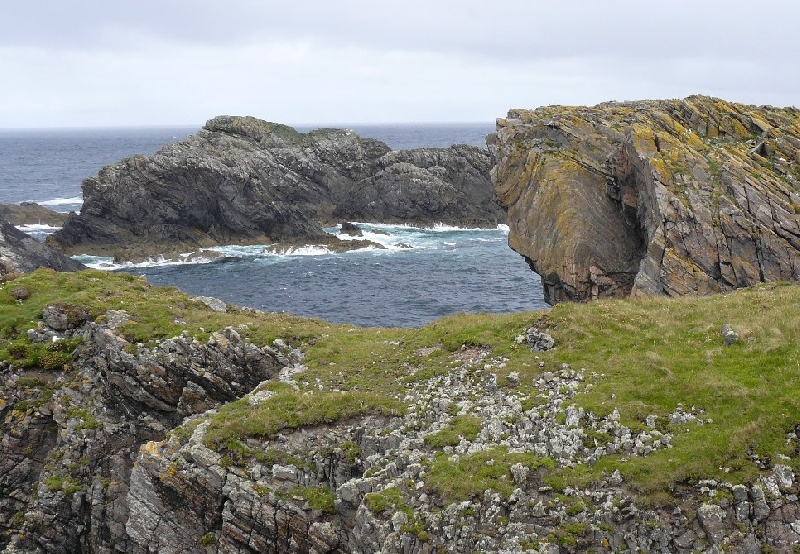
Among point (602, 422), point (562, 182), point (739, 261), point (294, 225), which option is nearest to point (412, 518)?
point (602, 422)

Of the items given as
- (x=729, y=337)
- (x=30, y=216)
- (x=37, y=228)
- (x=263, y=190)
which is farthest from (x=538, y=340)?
(x=30, y=216)

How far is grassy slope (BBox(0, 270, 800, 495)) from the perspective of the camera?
56.7 feet

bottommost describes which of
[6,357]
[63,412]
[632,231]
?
[63,412]

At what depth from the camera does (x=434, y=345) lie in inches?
1106

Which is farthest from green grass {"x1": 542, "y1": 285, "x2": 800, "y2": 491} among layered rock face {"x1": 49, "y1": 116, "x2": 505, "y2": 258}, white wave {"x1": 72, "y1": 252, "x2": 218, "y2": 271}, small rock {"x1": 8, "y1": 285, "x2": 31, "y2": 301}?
layered rock face {"x1": 49, "y1": 116, "x2": 505, "y2": 258}

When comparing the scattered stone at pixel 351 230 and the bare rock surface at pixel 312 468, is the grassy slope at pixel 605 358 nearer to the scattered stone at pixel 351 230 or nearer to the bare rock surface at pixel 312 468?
the bare rock surface at pixel 312 468

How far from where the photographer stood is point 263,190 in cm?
9919

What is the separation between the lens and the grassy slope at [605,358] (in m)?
17.3

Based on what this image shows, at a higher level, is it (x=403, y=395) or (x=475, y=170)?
(x=475, y=170)

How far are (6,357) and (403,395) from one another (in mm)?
19255

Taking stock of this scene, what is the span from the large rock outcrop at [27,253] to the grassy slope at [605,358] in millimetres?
36817

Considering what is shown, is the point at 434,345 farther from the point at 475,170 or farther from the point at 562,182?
the point at 475,170

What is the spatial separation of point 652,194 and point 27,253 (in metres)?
66.8

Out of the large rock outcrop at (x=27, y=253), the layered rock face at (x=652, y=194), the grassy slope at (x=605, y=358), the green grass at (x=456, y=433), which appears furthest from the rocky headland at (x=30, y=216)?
the green grass at (x=456, y=433)
